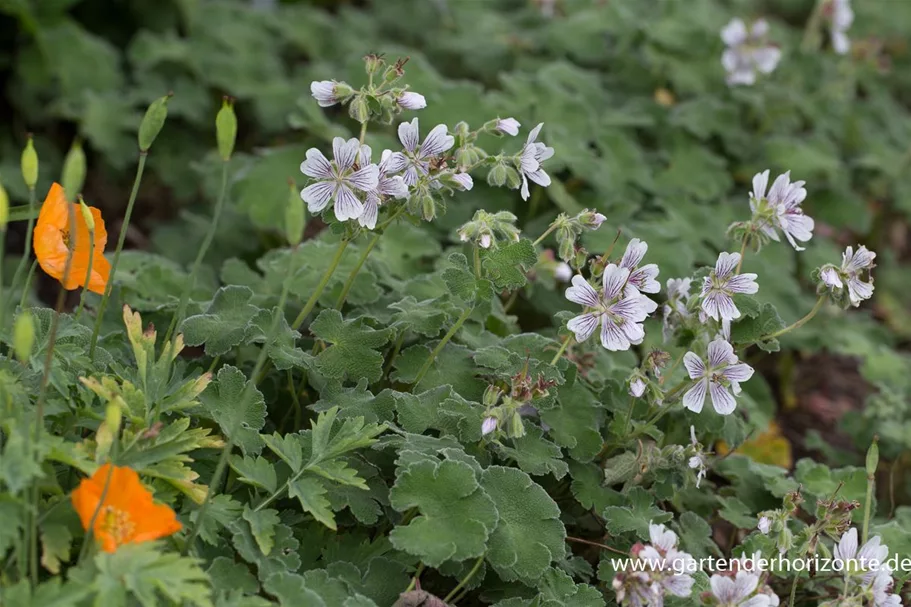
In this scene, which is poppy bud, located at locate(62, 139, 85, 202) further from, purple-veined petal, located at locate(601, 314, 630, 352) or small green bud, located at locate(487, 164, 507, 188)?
purple-veined petal, located at locate(601, 314, 630, 352)

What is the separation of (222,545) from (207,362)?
0.49m

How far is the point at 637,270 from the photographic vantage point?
182cm

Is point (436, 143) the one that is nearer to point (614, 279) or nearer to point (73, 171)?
point (614, 279)

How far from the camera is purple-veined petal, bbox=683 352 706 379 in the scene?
1841mm

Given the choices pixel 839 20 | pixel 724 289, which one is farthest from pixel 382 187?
pixel 839 20

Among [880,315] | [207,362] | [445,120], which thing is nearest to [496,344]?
[207,362]

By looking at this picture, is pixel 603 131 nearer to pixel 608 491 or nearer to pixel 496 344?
pixel 496 344

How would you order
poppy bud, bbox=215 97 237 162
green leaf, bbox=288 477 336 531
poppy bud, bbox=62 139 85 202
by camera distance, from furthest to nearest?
green leaf, bbox=288 477 336 531 → poppy bud, bbox=215 97 237 162 → poppy bud, bbox=62 139 85 202

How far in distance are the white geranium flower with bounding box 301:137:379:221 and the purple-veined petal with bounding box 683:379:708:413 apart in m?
0.66

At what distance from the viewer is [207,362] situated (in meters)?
2.09

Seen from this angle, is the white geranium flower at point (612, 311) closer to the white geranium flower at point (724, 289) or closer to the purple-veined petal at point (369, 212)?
the white geranium flower at point (724, 289)

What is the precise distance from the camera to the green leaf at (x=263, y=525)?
5.33ft

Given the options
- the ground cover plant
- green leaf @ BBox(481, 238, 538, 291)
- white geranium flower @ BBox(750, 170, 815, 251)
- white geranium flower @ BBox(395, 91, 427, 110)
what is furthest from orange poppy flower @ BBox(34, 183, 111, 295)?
white geranium flower @ BBox(750, 170, 815, 251)

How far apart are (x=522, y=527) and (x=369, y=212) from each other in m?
0.59
